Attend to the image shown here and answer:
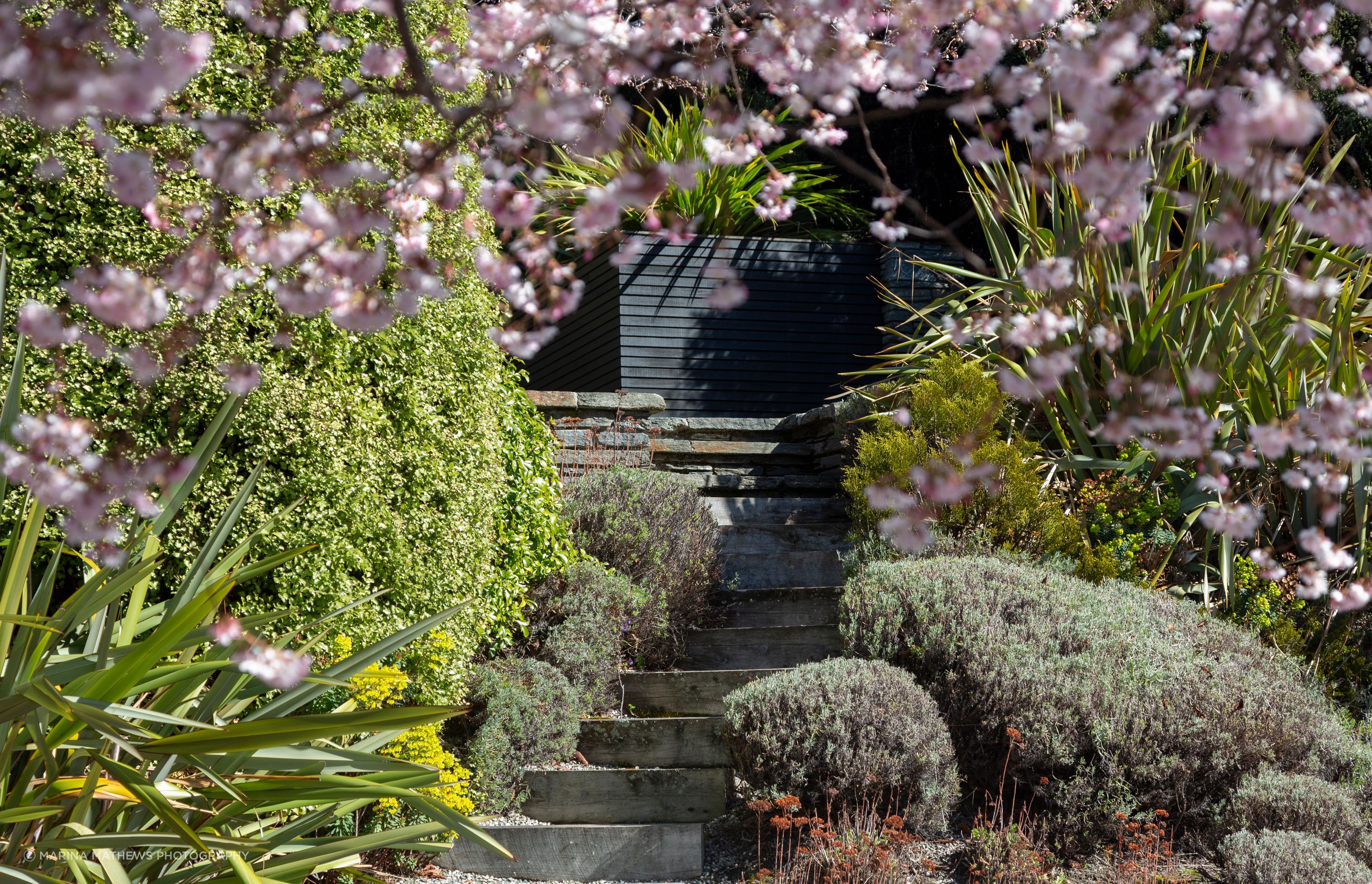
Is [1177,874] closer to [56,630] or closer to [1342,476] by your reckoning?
[1342,476]

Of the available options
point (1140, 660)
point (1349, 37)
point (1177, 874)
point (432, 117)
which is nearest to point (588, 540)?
point (432, 117)

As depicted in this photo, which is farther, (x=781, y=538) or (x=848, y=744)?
(x=781, y=538)

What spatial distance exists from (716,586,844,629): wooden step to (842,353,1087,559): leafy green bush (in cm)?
40

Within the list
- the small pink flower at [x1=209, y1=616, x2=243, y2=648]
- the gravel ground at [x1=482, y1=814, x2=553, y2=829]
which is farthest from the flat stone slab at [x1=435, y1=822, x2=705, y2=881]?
the small pink flower at [x1=209, y1=616, x2=243, y2=648]

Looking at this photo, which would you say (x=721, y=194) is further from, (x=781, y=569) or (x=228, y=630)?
(x=228, y=630)

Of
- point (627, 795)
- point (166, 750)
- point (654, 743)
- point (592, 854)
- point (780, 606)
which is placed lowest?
point (592, 854)

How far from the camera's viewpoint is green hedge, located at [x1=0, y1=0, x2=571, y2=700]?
3.21 metres

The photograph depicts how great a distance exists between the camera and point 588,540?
17.4 ft

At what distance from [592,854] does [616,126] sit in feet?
10.6

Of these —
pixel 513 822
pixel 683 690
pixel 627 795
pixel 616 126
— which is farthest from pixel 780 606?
pixel 616 126

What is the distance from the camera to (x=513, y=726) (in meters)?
4.13

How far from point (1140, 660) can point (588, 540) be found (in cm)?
259

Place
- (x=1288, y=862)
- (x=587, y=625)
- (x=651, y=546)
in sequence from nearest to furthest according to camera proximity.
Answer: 1. (x=1288, y=862)
2. (x=587, y=625)
3. (x=651, y=546)

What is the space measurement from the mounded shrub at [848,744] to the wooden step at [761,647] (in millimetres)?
1207
